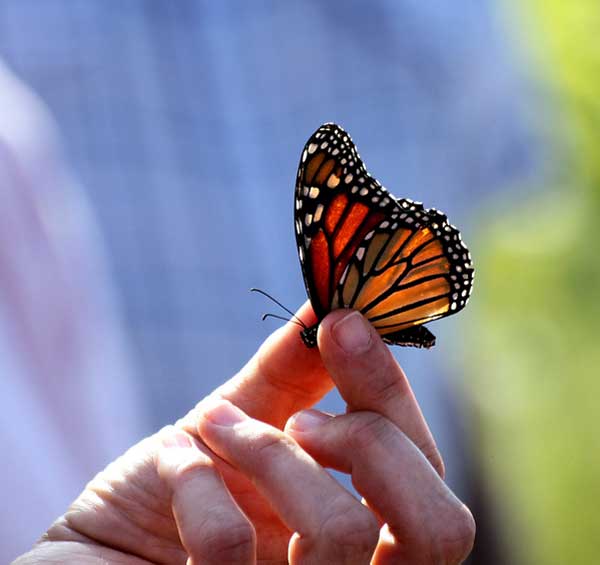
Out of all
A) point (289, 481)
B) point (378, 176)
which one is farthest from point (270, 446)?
point (378, 176)

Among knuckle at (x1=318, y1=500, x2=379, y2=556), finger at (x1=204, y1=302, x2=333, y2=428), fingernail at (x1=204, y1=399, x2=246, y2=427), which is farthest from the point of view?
finger at (x1=204, y1=302, x2=333, y2=428)

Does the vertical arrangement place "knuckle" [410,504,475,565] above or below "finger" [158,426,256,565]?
below

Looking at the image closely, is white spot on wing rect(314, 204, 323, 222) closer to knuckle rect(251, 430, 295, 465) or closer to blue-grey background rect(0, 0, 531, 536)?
knuckle rect(251, 430, 295, 465)

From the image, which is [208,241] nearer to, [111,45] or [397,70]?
[111,45]

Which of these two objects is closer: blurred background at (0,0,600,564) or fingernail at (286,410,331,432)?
fingernail at (286,410,331,432)

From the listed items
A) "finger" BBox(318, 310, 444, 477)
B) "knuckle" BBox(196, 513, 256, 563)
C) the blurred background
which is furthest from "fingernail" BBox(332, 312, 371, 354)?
the blurred background

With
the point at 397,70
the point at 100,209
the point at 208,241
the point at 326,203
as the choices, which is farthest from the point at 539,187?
the point at 326,203
